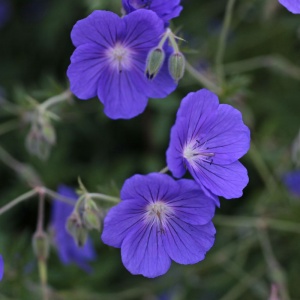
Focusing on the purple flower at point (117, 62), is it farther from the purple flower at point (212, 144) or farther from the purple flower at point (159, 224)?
the purple flower at point (159, 224)

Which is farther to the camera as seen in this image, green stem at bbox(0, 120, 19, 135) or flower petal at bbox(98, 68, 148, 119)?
green stem at bbox(0, 120, 19, 135)

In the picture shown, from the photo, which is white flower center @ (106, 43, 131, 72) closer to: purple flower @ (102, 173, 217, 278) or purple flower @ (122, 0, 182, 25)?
purple flower @ (122, 0, 182, 25)

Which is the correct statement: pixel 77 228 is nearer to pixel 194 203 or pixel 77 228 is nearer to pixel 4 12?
pixel 194 203

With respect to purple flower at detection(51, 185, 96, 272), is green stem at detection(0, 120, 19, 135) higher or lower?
higher

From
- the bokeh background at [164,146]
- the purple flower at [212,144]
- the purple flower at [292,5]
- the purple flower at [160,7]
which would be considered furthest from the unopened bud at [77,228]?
the purple flower at [292,5]

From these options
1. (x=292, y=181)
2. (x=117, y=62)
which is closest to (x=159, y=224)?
(x=117, y=62)

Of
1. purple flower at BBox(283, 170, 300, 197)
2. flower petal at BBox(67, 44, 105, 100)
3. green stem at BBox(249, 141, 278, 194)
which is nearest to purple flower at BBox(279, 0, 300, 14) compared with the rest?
flower petal at BBox(67, 44, 105, 100)
